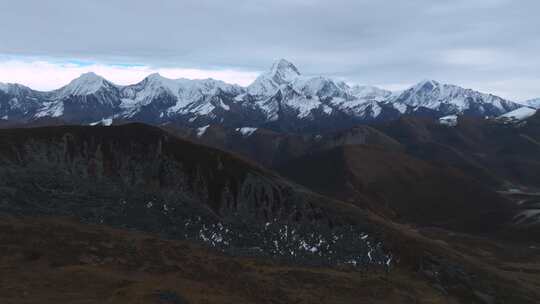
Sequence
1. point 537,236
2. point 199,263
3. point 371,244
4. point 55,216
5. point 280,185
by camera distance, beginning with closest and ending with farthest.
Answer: point 199,263 → point 55,216 → point 371,244 → point 280,185 → point 537,236

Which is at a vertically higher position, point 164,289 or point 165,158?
point 165,158

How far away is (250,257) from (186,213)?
746 inches

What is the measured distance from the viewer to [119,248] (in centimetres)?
7494

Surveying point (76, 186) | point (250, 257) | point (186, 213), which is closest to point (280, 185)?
point (186, 213)

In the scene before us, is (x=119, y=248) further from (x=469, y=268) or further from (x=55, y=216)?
(x=469, y=268)

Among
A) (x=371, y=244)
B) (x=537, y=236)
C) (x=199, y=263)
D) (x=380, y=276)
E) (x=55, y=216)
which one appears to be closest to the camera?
(x=199, y=263)

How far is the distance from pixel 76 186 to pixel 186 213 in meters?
20.7

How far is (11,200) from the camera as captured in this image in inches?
3484

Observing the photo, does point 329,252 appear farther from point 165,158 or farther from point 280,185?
point 165,158

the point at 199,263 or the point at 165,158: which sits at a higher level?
the point at 165,158

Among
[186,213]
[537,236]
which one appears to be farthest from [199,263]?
[537,236]

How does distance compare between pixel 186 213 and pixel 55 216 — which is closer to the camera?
pixel 55 216

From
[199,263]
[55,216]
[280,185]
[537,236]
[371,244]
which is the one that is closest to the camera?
[199,263]

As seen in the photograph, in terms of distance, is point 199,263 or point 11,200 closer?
point 199,263
